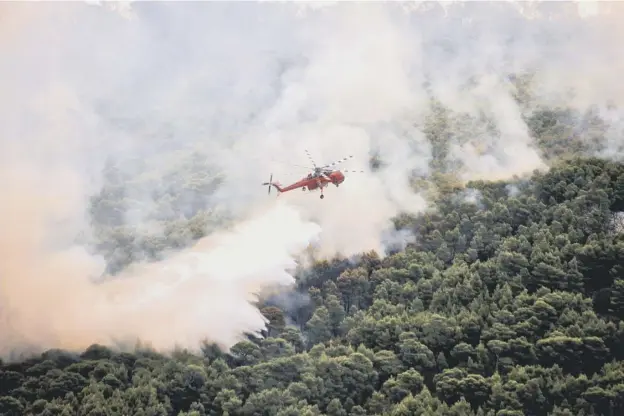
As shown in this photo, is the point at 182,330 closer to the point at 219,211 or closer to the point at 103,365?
the point at 103,365

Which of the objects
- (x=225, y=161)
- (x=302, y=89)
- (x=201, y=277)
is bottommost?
(x=201, y=277)

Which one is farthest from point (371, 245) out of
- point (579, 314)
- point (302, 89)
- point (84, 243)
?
point (302, 89)

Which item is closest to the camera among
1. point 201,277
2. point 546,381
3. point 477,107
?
point 546,381

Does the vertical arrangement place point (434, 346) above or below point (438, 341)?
below

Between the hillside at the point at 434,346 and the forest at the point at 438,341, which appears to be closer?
the hillside at the point at 434,346

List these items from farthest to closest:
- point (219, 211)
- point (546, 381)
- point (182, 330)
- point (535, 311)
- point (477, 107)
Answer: point (477, 107) < point (219, 211) < point (182, 330) < point (535, 311) < point (546, 381)

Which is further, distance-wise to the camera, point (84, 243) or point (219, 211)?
point (219, 211)

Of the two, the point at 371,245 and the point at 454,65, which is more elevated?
the point at 454,65

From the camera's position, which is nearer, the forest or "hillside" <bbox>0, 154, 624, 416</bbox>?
"hillside" <bbox>0, 154, 624, 416</bbox>
